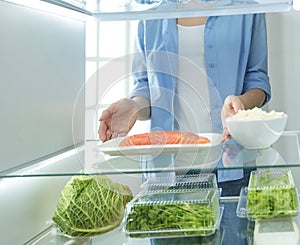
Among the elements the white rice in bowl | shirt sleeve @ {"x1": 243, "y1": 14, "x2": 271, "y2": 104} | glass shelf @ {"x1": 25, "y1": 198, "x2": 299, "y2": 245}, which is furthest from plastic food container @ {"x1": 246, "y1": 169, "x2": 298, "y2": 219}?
shirt sleeve @ {"x1": 243, "y1": 14, "x2": 271, "y2": 104}

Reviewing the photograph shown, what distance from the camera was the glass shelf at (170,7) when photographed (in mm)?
655

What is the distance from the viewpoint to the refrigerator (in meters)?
0.55

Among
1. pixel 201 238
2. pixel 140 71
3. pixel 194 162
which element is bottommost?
pixel 201 238

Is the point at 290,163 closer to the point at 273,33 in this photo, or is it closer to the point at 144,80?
the point at 144,80

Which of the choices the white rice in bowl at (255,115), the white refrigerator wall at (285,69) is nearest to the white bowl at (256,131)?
the white rice in bowl at (255,115)

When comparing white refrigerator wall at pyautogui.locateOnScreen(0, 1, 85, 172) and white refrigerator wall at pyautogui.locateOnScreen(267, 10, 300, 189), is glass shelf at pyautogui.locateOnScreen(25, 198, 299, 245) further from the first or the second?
white refrigerator wall at pyautogui.locateOnScreen(267, 10, 300, 189)

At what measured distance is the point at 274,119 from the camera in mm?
510

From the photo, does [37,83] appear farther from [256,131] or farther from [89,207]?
[256,131]

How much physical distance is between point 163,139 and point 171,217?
0.35 feet

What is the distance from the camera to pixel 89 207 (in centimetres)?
61

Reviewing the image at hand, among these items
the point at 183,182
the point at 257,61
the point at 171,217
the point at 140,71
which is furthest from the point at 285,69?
the point at 171,217

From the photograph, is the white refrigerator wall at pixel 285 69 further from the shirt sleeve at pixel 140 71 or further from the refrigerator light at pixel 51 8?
the refrigerator light at pixel 51 8

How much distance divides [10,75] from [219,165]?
32 cm

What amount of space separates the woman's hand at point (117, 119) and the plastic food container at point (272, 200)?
8.4 inches
